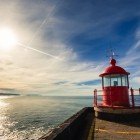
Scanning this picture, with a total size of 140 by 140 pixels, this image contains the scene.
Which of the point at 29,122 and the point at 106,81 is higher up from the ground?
the point at 106,81

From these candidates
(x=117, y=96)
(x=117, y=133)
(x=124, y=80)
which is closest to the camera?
(x=117, y=133)

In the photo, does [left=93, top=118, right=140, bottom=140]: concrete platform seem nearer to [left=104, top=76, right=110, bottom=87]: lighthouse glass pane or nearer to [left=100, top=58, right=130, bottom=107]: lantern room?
[left=100, top=58, right=130, bottom=107]: lantern room

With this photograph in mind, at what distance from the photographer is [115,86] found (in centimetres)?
1392

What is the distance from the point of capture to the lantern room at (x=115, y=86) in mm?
13703

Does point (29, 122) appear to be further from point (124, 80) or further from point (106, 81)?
point (124, 80)

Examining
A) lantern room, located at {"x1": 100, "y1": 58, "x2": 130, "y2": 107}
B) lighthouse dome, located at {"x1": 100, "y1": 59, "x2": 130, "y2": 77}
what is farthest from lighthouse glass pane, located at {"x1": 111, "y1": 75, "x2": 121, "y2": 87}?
lighthouse dome, located at {"x1": 100, "y1": 59, "x2": 130, "y2": 77}

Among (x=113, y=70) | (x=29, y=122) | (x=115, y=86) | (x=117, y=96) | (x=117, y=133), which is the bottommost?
(x=29, y=122)

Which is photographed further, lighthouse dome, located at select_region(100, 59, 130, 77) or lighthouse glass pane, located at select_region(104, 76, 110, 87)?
lighthouse glass pane, located at select_region(104, 76, 110, 87)

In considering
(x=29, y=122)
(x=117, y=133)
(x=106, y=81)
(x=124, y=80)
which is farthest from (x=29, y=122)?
(x=117, y=133)

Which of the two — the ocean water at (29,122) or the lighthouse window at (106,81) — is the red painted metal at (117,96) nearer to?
the lighthouse window at (106,81)

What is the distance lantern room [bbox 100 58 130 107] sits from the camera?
1370 cm

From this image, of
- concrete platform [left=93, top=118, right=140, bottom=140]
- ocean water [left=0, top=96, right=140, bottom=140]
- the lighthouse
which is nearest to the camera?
concrete platform [left=93, top=118, right=140, bottom=140]

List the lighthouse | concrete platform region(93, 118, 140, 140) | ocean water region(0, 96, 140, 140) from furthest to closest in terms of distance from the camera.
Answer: ocean water region(0, 96, 140, 140) → the lighthouse → concrete platform region(93, 118, 140, 140)

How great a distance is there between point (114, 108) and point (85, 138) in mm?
4321
